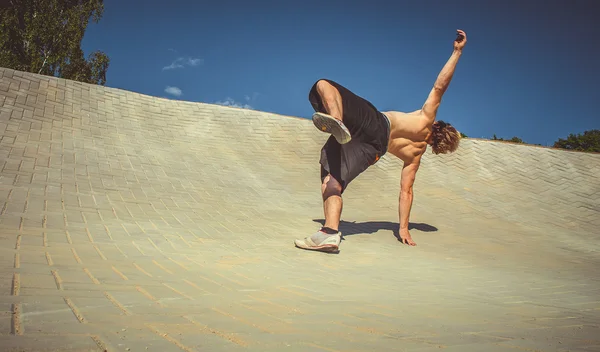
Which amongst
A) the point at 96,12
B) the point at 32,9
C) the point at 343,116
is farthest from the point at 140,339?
the point at 96,12

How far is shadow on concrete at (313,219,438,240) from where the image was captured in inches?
194

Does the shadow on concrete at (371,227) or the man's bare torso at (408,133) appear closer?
the man's bare torso at (408,133)

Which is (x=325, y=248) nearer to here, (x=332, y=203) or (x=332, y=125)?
(x=332, y=203)

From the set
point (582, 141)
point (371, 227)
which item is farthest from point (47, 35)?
point (582, 141)

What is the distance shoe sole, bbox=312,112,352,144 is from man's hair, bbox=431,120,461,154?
1779mm

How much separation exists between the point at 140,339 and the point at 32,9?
81.2 ft

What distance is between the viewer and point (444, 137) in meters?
4.34

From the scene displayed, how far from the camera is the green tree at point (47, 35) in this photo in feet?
61.4

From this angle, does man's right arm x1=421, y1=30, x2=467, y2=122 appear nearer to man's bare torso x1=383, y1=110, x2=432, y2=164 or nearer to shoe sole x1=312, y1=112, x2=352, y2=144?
man's bare torso x1=383, y1=110, x2=432, y2=164

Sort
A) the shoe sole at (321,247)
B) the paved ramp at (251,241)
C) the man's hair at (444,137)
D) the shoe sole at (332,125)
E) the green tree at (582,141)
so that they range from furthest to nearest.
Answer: the green tree at (582,141)
the man's hair at (444,137)
the shoe sole at (321,247)
the shoe sole at (332,125)
the paved ramp at (251,241)

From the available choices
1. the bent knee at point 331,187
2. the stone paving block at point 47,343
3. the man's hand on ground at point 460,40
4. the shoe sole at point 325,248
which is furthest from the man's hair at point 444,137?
the stone paving block at point 47,343

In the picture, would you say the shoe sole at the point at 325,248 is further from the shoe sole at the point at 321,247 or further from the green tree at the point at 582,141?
the green tree at the point at 582,141

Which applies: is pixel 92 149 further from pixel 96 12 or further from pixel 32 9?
pixel 96 12

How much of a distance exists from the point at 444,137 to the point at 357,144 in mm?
1376
